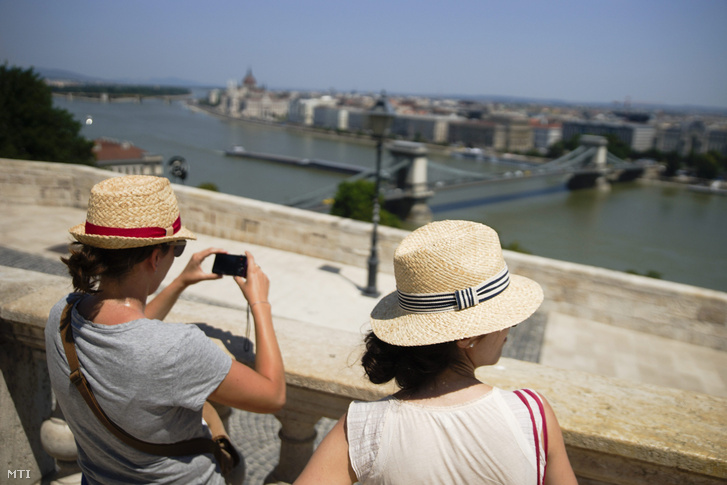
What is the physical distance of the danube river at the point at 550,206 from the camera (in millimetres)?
30859

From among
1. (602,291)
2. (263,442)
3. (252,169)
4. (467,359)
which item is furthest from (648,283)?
(252,169)

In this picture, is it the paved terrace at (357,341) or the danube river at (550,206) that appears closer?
the paved terrace at (357,341)

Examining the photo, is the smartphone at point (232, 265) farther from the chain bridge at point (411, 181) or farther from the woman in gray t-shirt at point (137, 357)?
the chain bridge at point (411, 181)

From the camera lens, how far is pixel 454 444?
71cm

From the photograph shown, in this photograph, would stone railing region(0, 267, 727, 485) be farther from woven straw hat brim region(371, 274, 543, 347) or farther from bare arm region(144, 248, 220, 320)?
woven straw hat brim region(371, 274, 543, 347)

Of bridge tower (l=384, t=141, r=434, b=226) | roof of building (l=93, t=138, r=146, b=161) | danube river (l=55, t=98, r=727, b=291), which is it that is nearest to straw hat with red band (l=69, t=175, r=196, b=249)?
danube river (l=55, t=98, r=727, b=291)

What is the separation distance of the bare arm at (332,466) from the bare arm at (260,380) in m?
0.20

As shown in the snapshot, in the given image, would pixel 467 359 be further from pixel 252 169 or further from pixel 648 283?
pixel 252 169

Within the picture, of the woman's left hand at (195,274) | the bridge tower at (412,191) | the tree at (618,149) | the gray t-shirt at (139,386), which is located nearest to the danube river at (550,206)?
the bridge tower at (412,191)

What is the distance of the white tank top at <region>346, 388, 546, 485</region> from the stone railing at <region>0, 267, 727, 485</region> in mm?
325

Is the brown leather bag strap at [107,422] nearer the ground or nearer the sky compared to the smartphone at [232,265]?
nearer the ground

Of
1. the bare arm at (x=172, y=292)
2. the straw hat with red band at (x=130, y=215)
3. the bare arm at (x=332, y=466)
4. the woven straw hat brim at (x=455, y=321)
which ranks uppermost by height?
the straw hat with red band at (x=130, y=215)

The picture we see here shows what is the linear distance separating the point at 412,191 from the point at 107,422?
3647 cm

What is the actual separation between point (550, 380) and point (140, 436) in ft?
2.52
